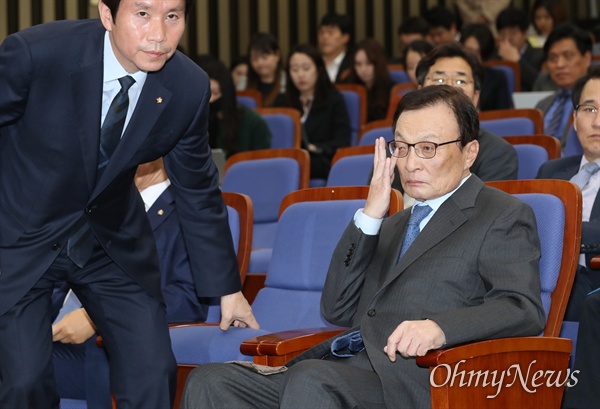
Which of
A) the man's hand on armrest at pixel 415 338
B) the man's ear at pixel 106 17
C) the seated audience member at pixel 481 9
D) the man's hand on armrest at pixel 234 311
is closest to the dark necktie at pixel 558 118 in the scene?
the man's hand on armrest at pixel 234 311

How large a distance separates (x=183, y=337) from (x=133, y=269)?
0.40 meters

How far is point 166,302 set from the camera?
108 inches

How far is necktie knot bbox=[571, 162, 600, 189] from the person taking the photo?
303 centimetres

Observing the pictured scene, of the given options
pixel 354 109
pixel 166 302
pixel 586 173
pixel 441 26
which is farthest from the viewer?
pixel 441 26

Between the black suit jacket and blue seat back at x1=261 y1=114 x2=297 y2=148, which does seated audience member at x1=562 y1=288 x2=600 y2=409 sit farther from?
blue seat back at x1=261 y1=114 x2=297 y2=148

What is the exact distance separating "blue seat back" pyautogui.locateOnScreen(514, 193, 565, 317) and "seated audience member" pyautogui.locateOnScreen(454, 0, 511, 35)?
22.1 ft

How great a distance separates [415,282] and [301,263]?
0.67m

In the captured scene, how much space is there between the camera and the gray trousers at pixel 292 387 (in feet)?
6.54

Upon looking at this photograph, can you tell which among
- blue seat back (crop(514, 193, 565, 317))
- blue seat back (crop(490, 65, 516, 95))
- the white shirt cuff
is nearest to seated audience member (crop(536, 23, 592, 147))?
blue seat back (crop(490, 65, 516, 95))

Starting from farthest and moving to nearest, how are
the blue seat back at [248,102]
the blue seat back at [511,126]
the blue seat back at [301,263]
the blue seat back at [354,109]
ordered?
the blue seat back at [248,102] < the blue seat back at [354,109] < the blue seat back at [511,126] < the blue seat back at [301,263]

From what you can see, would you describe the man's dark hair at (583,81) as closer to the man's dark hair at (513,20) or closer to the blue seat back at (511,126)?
the blue seat back at (511,126)

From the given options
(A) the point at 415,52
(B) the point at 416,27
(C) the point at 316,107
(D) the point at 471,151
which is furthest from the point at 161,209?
(B) the point at 416,27

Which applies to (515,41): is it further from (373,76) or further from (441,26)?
(373,76)

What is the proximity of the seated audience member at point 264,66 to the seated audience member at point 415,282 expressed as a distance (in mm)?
4176
